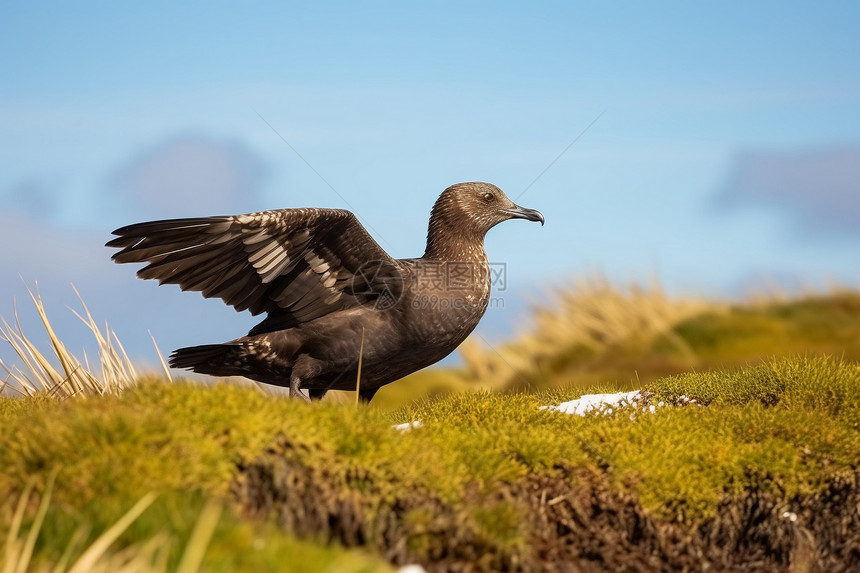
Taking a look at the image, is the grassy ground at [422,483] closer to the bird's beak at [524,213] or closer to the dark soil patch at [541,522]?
the dark soil patch at [541,522]

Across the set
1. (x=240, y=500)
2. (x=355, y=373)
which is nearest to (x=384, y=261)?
(x=355, y=373)

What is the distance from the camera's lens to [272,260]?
23.5 feet

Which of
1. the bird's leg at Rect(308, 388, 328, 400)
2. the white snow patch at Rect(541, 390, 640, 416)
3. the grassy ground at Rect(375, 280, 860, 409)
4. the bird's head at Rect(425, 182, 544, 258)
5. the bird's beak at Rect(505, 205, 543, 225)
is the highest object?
the bird's head at Rect(425, 182, 544, 258)

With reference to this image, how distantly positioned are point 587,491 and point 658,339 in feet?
39.3

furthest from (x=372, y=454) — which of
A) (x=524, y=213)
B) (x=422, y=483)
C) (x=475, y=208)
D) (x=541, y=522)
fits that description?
(x=524, y=213)

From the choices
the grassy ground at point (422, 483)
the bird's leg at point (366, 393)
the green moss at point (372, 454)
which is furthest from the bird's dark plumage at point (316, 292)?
the green moss at point (372, 454)

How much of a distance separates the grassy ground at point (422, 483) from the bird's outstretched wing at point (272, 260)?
1.39m

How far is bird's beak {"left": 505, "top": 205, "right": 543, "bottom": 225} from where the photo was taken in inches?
324

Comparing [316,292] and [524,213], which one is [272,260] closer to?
[316,292]

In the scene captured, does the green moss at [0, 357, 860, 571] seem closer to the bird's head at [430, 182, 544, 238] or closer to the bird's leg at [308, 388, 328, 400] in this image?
the bird's leg at [308, 388, 328, 400]

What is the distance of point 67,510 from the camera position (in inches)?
158

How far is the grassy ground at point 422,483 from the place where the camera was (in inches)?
145

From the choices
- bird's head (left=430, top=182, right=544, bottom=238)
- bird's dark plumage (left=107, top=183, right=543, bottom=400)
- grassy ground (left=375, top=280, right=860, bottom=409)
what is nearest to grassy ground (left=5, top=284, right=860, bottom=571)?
bird's dark plumage (left=107, top=183, right=543, bottom=400)

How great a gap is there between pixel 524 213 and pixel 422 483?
4168 millimetres
